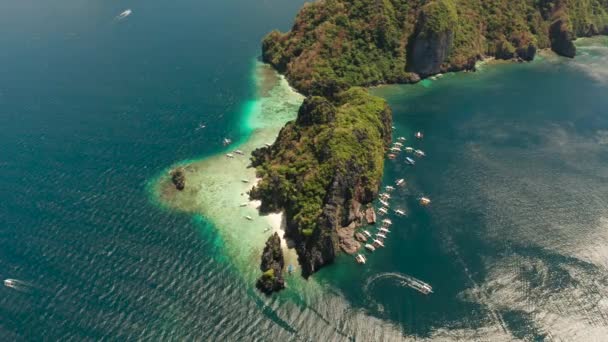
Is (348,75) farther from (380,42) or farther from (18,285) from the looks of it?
(18,285)

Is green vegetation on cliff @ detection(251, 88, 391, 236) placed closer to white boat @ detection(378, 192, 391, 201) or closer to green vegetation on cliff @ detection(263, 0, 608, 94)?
white boat @ detection(378, 192, 391, 201)

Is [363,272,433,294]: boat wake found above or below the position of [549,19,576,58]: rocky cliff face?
below

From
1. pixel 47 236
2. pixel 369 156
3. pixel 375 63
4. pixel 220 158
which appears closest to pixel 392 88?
pixel 375 63

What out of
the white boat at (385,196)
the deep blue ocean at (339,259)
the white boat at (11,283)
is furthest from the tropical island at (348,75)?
the white boat at (11,283)

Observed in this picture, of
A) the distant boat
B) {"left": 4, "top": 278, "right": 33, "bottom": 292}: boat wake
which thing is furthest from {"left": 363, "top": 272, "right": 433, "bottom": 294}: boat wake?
{"left": 4, "top": 278, "right": 33, "bottom": 292}: boat wake

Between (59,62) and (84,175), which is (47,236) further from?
(59,62)

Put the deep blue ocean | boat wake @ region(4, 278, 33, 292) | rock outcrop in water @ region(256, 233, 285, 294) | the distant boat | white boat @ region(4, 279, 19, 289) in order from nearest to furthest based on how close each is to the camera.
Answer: the deep blue ocean < boat wake @ region(4, 278, 33, 292) < rock outcrop in water @ region(256, 233, 285, 294) < white boat @ region(4, 279, 19, 289) < the distant boat
